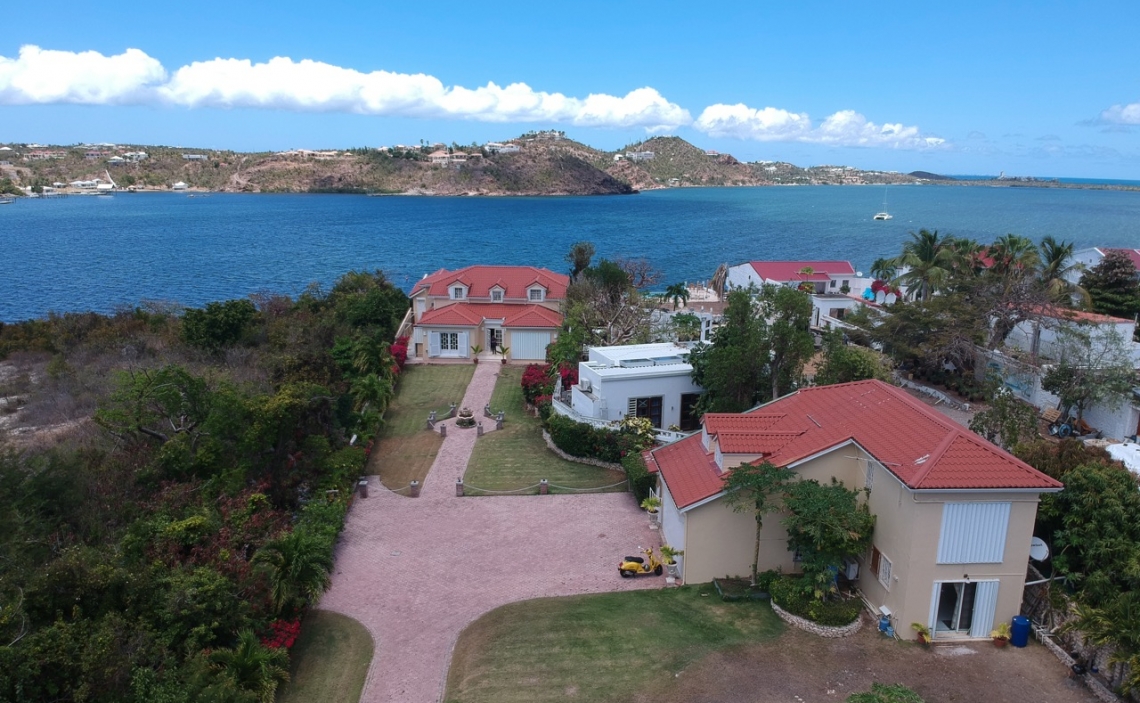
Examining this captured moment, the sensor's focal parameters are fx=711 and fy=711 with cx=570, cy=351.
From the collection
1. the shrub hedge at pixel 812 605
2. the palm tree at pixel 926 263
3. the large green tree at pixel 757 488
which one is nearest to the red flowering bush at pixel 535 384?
the large green tree at pixel 757 488

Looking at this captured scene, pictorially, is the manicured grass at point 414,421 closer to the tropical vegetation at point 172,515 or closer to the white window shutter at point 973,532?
the tropical vegetation at point 172,515

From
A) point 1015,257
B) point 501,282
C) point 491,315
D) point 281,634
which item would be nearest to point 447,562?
point 281,634

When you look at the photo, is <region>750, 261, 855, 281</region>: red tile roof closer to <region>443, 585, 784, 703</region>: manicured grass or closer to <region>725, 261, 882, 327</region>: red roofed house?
<region>725, 261, 882, 327</region>: red roofed house

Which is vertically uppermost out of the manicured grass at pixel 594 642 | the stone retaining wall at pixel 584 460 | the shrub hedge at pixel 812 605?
the shrub hedge at pixel 812 605

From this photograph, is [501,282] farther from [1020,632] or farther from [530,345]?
[1020,632]

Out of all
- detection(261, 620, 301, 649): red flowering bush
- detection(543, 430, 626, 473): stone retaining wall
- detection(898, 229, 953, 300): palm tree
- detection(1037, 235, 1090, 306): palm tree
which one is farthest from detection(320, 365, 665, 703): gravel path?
detection(898, 229, 953, 300): palm tree

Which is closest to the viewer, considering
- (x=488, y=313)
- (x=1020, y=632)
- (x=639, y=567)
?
(x=1020, y=632)
